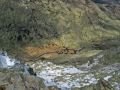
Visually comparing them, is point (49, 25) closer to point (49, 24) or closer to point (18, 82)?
point (49, 24)

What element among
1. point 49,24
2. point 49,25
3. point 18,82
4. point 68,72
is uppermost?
point 49,24

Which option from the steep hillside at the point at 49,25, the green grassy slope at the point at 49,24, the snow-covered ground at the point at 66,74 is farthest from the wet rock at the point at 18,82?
the green grassy slope at the point at 49,24

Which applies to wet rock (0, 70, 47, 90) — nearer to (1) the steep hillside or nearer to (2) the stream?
(2) the stream

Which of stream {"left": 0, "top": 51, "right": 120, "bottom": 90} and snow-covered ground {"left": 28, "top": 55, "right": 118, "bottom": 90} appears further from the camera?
stream {"left": 0, "top": 51, "right": 120, "bottom": 90}

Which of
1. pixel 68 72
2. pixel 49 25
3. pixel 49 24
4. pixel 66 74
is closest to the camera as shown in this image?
pixel 66 74

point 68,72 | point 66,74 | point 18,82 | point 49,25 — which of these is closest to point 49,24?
point 49,25

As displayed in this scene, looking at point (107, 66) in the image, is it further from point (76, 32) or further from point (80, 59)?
point (76, 32)

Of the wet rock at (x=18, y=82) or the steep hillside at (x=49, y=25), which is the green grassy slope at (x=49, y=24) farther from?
the wet rock at (x=18, y=82)

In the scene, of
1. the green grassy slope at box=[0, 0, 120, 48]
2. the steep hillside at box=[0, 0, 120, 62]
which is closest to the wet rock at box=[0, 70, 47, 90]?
the steep hillside at box=[0, 0, 120, 62]

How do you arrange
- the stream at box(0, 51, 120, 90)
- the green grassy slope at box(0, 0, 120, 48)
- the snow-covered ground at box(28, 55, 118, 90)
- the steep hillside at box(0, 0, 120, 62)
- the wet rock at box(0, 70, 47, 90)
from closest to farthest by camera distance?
the wet rock at box(0, 70, 47, 90), the snow-covered ground at box(28, 55, 118, 90), the stream at box(0, 51, 120, 90), the steep hillside at box(0, 0, 120, 62), the green grassy slope at box(0, 0, 120, 48)

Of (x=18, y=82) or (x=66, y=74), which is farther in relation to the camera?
(x=66, y=74)
